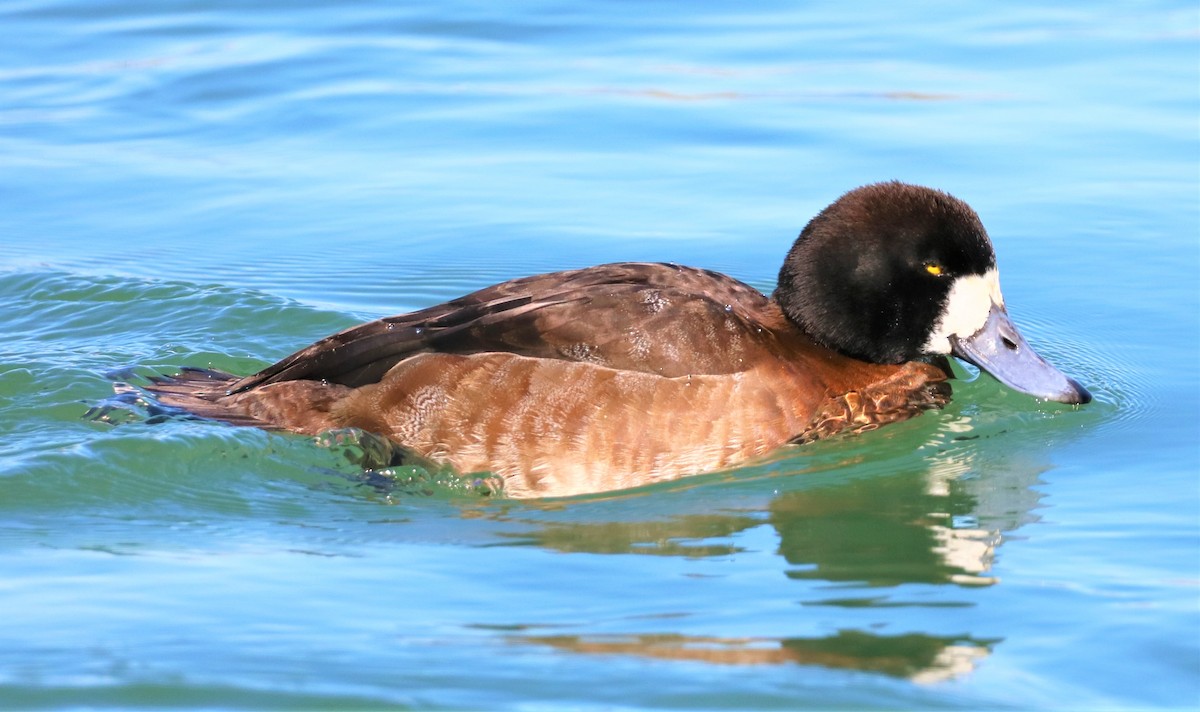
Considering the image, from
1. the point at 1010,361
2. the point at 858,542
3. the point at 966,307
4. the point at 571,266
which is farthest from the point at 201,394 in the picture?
the point at 1010,361

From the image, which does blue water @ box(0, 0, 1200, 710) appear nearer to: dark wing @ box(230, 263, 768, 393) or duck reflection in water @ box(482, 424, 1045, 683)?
duck reflection in water @ box(482, 424, 1045, 683)

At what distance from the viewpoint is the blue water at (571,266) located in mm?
4316

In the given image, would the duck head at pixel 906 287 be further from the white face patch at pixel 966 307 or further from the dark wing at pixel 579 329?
the dark wing at pixel 579 329

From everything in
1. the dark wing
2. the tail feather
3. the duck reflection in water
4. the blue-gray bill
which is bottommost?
the duck reflection in water

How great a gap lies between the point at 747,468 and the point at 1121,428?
1690 mm

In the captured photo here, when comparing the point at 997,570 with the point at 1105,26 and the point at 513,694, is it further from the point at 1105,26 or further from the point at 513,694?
the point at 1105,26

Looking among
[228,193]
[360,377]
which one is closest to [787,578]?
[360,377]

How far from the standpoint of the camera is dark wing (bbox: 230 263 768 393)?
591 cm

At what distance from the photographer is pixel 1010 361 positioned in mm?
6441

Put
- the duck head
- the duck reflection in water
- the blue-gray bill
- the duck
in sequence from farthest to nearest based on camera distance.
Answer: the blue-gray bill
the duck head
the duck
the duck reflection in water

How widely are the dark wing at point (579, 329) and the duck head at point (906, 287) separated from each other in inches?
13.2

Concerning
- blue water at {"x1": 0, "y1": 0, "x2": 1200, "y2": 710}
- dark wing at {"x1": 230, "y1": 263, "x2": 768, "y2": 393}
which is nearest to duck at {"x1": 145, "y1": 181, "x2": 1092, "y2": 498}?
dark wing at {"x1": 230, "y1": 263, "x2": 768, "y2": 393}

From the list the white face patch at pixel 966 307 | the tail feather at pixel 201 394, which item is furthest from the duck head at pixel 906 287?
the tail feather at pixel 201 394

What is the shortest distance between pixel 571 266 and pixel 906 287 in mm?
2578
